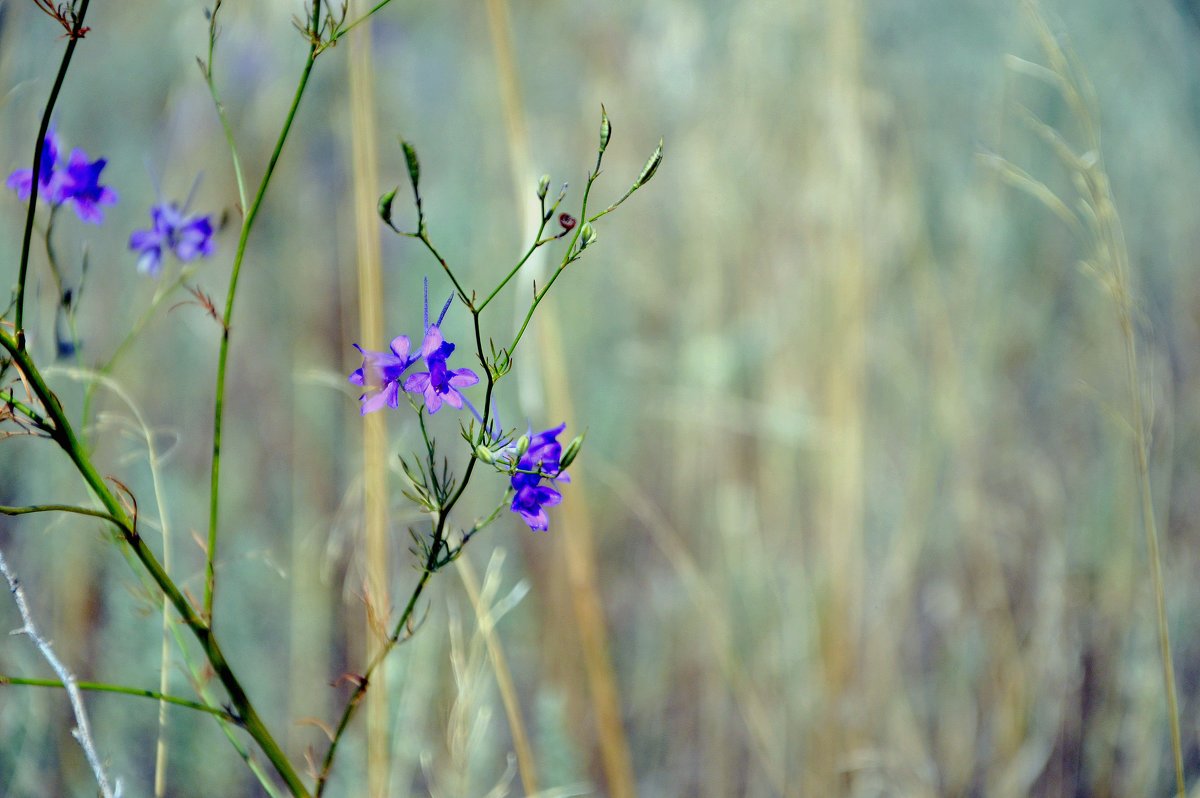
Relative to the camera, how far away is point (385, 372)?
30.1 inches

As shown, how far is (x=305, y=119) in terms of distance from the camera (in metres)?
3.04

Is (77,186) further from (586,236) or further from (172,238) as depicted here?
(586,236)

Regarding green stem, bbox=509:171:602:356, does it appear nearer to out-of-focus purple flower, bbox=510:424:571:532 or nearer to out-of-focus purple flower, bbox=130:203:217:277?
out-of-focus purple flower, bbox=510:424:571:532

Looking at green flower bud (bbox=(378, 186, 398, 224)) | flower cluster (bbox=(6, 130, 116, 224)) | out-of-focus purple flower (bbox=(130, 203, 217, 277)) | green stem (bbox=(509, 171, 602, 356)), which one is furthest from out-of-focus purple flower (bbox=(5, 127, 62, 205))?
green stem (bbox=(509, 171, 602, 356))

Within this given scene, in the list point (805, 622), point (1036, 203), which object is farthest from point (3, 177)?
point (1036, 203)

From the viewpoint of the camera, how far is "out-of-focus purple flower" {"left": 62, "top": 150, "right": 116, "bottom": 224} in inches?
37.4

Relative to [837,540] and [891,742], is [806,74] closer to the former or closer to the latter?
[837,540]

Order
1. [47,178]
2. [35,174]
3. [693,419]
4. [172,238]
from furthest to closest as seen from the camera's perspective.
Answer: [693,419] < [172,238] < [47,178] < [35,174]

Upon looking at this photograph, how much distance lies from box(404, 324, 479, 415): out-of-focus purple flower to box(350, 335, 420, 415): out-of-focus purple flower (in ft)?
0.04

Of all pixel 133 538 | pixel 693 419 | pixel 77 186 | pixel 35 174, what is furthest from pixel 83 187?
pixel 693 419

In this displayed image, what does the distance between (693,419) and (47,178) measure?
1659 mm

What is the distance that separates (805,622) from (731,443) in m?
0.63

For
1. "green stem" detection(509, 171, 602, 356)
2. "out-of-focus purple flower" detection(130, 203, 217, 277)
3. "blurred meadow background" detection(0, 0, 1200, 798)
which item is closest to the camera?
"green stem" detection(509, 171, 602, 356)

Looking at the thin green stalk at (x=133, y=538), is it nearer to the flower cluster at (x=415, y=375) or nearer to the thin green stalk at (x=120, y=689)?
the thin green stalk at (x=120, y=689)
